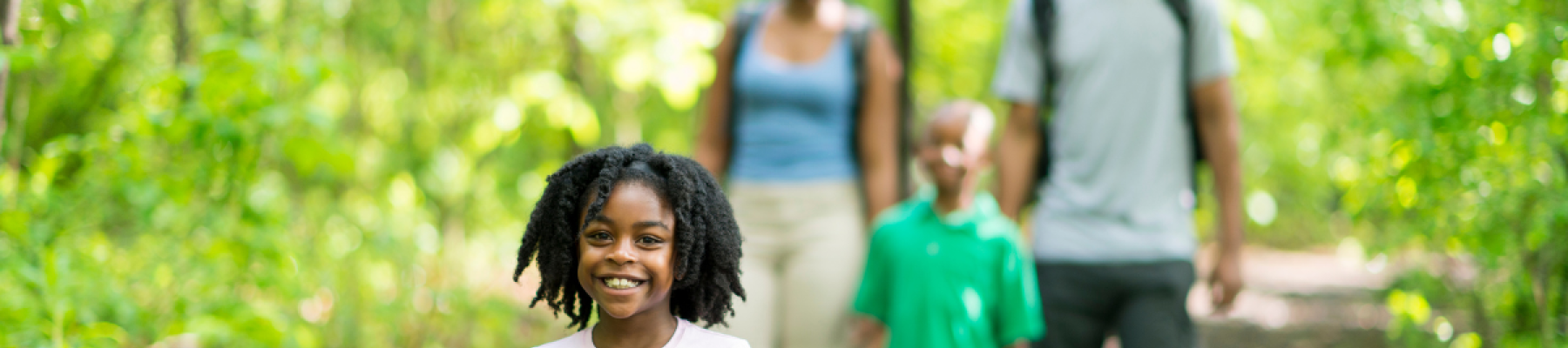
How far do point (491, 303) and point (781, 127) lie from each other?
200 cm

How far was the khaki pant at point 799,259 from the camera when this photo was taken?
285 cm

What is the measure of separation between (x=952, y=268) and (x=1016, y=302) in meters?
0.18

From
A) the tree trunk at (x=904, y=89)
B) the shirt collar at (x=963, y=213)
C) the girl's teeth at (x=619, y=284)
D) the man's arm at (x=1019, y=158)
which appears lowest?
the girl's teeth at (x=619, y=284)

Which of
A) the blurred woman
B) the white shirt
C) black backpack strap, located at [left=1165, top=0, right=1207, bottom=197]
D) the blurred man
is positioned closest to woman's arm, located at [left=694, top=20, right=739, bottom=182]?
the blurred woman

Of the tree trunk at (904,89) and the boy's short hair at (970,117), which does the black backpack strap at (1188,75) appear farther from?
the tree trunk at (904,89)

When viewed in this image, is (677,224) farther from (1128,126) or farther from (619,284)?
(1128,126)

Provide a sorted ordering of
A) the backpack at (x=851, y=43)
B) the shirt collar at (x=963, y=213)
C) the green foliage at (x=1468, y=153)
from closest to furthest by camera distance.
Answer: the shirt collar at (x=963, y=213)
the backpack at (x=851, y=43)
the green foliage at (x=1468, y=153)

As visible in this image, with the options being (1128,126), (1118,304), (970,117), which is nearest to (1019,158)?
(970,117)

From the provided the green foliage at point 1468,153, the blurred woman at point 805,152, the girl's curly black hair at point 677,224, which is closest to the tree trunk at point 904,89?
the blurred woman at point 805,152

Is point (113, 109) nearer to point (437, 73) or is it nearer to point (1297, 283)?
point (437, 73)

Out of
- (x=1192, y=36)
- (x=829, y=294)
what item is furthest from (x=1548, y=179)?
(x=829, y=294)

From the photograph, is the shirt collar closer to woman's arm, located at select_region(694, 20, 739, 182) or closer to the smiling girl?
woman's arm, located at select_region(694, 20, 739, 182)

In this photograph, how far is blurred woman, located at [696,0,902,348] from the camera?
2859 millimetres

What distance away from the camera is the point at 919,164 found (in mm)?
2928
